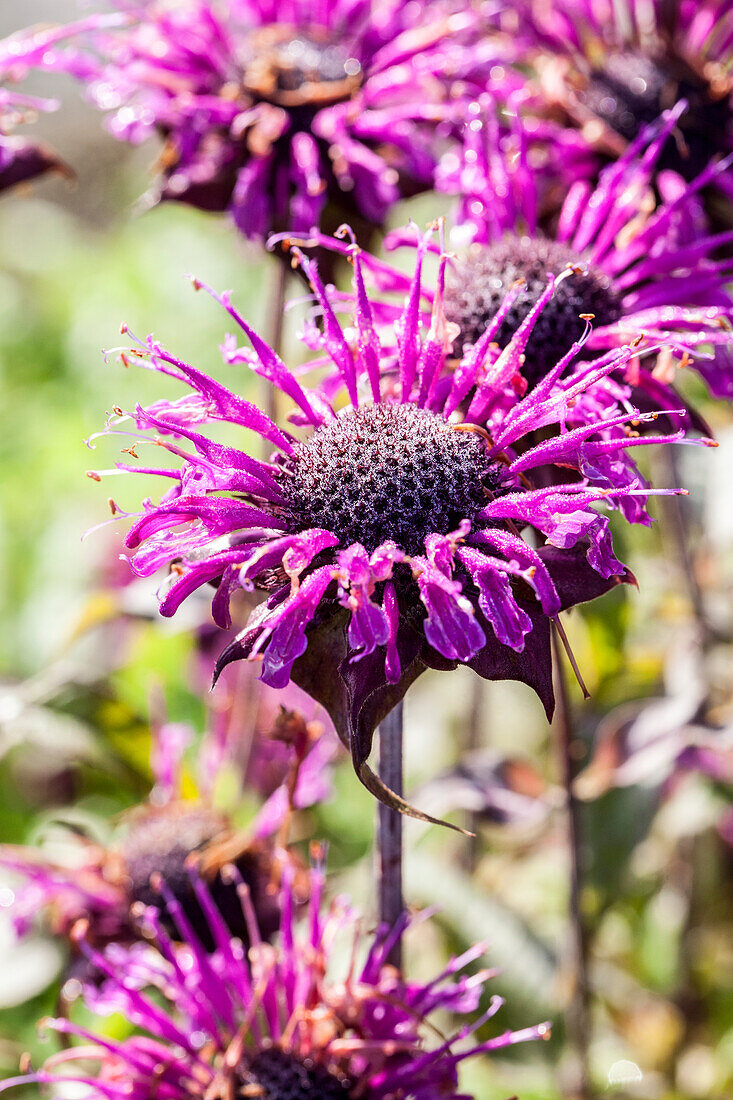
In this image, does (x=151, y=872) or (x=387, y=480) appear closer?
(x=387, y=480)

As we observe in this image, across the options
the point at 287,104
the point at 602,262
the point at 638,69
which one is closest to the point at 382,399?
the point at 602,262

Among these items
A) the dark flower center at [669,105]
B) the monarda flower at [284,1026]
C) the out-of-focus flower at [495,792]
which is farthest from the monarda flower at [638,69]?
the monarda flower at [284,1026]

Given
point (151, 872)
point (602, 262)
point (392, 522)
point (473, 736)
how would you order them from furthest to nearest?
1. point (473, 736)
2. point (151, 872)
3. point (602, 262)
4. point (392, 522)

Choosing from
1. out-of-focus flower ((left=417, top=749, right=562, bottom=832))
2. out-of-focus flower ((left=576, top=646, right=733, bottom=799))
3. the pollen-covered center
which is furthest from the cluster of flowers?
out-of-focus flower ((left=576, top=646, right=733, bottom=799))

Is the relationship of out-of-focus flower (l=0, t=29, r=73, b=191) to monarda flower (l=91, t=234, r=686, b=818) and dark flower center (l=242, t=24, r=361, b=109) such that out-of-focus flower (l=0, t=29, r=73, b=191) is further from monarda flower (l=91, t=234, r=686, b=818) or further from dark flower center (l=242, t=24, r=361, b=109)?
monarda flower (l=91, t=234, r=686, b=818)

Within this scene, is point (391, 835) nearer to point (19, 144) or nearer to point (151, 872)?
point (151, 872)

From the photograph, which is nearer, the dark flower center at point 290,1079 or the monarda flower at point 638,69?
the dark flower center at point 290,1079

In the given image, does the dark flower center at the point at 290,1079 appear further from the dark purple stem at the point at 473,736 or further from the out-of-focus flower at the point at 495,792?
the dark purple stem at the point at 473,736

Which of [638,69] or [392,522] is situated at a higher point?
[638,69]
